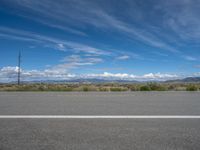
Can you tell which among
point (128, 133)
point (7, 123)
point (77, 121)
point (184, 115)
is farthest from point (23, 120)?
point (184, 115)

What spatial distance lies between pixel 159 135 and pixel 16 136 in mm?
2947

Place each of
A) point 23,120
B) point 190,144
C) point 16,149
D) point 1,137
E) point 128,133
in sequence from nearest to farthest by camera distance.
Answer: point 16,149, point 190,144, point 1,137, point 128,133, point 23,120

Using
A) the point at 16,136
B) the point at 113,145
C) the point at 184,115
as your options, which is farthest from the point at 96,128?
the point at 184,115

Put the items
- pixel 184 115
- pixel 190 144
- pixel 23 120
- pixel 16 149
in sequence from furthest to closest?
pixel 184 115, pixel 23 120, pixel 190 144, pixel 16 149

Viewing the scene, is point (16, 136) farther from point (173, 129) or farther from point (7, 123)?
point (173, 129)

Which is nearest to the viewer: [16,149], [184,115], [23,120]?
[16,149]

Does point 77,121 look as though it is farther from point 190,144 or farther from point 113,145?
point 190,144

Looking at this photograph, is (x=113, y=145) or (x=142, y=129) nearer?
(x=113, y=145)

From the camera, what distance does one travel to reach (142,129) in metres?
5.38

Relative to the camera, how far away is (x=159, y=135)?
4.87 m

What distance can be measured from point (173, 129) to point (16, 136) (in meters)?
3.44

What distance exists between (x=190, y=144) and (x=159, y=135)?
711mm

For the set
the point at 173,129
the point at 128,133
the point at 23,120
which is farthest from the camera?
the point at 23,120

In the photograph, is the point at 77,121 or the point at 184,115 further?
the point at 184,115
